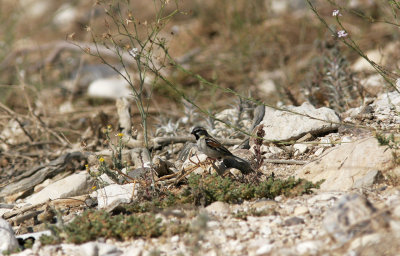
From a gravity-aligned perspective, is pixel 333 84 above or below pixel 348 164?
above

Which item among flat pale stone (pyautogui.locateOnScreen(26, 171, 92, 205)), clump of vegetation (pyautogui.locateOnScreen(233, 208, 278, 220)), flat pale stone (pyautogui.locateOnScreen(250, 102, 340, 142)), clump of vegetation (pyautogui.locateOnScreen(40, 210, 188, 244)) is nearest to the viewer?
clump of vegetation (pyautogui.locateOnScreen(40, 210, 188, 244))

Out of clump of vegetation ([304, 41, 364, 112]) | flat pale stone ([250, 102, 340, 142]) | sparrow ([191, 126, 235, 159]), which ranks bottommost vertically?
sparrow ([191, 126, 235, 159])

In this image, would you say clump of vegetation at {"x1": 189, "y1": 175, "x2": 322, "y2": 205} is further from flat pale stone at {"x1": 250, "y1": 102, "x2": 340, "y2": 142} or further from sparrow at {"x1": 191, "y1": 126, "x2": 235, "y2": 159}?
flat pale stone at {"x1": 250, "y1": 102, "x2": 340, "y2": 142}

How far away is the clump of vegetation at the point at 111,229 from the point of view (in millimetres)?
3807

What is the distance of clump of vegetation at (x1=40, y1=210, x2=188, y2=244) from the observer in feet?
12.5

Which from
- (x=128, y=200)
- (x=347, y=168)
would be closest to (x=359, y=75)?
(x=347, y=168)

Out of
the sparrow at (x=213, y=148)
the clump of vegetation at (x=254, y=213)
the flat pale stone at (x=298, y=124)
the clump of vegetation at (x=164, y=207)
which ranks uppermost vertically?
the flat pale stone at (x=298, y=124)

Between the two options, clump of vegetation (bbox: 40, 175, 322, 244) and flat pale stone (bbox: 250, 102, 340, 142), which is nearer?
clump of vegetation (bbox: 40, 175, 322, 244)

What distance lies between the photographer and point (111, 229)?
3.86 m

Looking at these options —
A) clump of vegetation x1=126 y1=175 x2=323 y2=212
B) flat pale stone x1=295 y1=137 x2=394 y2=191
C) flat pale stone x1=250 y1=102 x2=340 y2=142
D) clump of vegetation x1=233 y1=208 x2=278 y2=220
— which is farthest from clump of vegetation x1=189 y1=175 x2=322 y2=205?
flat pale stone x1=250 y1=102 x2=340 y2=142

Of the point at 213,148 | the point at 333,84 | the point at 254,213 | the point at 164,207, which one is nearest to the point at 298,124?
the point at 213,148

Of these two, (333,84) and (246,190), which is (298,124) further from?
(246,190)

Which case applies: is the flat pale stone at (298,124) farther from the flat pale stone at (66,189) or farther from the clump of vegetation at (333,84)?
the flat pale stone at (66,189)

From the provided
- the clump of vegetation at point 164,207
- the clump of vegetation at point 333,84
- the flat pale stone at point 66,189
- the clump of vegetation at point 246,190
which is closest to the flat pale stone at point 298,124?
the clump of vegetation at point 333,84
